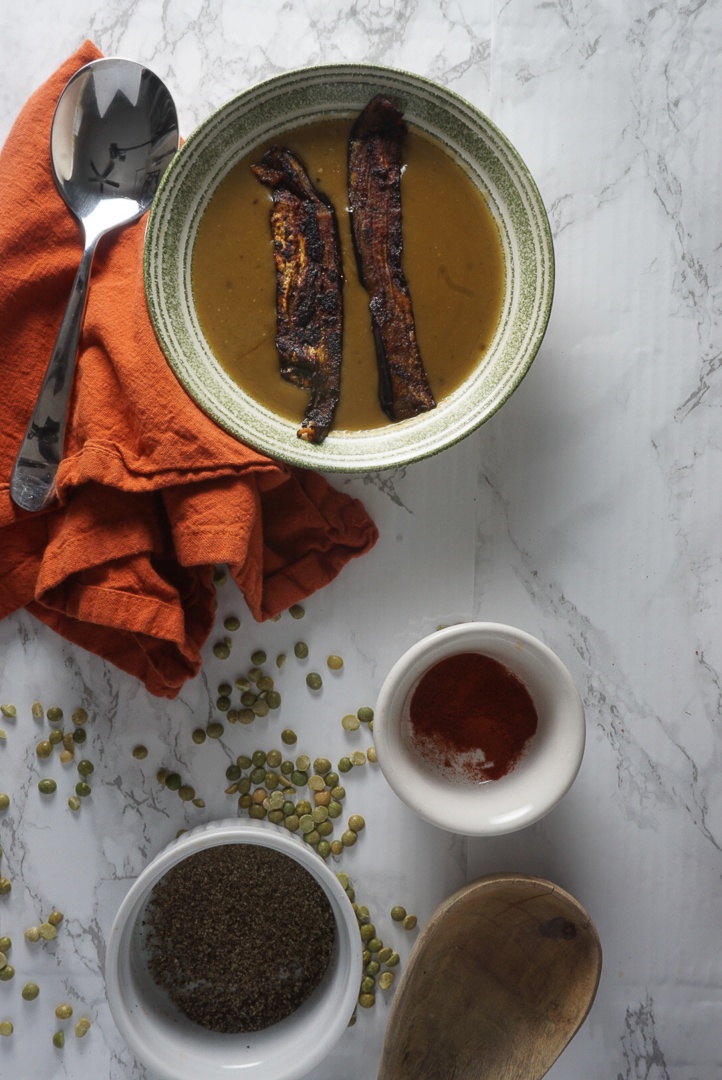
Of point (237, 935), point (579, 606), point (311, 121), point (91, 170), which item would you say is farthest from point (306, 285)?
point (237, 935)

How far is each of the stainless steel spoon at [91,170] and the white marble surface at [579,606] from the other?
0.18 meters

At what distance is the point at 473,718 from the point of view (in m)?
1.34

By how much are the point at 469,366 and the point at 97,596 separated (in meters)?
0.63

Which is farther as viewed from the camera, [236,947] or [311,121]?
[236,947]

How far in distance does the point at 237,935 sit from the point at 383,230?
43.3 inches

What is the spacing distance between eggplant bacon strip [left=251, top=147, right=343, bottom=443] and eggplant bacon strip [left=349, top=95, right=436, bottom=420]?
1.7 inches

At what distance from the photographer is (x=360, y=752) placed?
142 centimetres

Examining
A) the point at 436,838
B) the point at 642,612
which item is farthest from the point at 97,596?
the point at 642,612

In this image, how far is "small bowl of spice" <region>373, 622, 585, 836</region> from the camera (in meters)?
1.25

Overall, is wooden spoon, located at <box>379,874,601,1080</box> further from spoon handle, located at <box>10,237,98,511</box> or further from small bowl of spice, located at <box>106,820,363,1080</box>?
spoon handle, located at <box>10,237,98,511</box>

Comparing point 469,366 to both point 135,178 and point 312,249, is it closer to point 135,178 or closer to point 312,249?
point 312,249

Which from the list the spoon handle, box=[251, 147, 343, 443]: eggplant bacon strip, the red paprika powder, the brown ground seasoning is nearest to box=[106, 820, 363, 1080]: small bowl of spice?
the brown ground seasoning

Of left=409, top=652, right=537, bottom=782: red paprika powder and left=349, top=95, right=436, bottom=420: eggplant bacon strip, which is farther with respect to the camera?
left=409, top=652, right=537, bottom=782: red paprika powder

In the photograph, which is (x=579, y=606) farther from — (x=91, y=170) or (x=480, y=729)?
(x=91, y=170)
